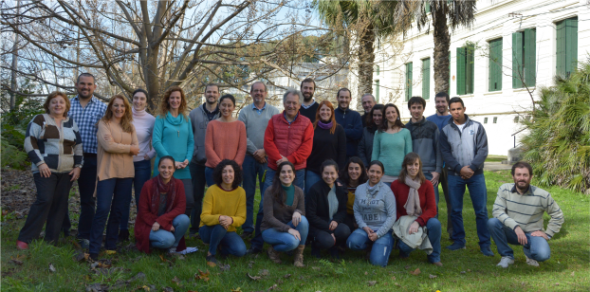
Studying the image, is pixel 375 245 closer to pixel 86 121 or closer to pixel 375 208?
pixel 375 208

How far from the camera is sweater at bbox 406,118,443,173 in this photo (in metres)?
6.26

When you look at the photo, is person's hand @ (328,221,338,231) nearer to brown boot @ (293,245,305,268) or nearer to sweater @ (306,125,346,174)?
brown boot @ (293,245,305,268)

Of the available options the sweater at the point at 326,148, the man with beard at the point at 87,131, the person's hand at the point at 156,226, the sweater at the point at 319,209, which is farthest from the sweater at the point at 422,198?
the man with beard at the point at 87,131

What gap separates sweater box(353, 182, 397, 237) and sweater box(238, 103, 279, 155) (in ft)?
5.02

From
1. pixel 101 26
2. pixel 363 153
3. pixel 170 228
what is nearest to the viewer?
pixel 170 228

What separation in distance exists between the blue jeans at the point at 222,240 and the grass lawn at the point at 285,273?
122 millimetres

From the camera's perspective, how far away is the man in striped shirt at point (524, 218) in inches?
208

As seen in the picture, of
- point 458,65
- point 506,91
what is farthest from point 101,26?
point 458,65

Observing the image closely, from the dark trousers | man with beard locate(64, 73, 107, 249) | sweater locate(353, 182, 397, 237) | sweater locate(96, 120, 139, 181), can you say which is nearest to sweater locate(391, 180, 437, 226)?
sweater locate(353, 182, 397, 237)

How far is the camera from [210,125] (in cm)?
606

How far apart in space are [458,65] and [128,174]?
2330cm

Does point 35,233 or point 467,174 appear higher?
point 467,174

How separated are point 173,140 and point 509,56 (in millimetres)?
20338

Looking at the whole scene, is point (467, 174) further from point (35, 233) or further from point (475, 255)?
point (35, 233)
